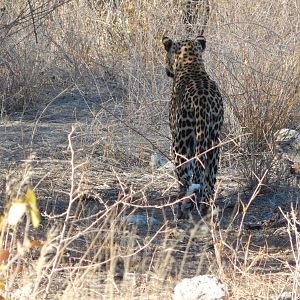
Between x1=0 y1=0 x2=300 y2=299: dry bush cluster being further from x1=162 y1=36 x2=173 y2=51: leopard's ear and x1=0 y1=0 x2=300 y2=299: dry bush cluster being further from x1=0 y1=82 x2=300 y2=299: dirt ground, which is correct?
x1=162 y1=36 x2=173 y2=51: leopard's ear

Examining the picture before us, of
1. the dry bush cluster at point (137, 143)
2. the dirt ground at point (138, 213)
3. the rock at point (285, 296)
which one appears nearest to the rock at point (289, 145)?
the dry bush cluster at point (137, 143)

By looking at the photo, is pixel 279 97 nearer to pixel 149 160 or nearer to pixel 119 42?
pixel 149 160

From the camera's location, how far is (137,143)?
8.15 meters

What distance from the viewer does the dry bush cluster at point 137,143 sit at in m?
4.41

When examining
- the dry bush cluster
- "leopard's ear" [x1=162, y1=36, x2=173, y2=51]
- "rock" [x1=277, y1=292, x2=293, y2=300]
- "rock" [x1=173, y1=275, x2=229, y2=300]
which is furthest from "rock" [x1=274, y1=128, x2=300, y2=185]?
"rock" [x1=173, y1=275, x2=229, y2=300]

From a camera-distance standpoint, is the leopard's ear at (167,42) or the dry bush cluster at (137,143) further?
the leopard's ear at (167,42)

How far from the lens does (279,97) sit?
24.7 ft

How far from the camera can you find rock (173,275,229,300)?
13.4 feet

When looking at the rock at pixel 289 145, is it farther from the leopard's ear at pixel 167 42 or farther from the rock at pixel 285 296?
the rock at pixel 285 296

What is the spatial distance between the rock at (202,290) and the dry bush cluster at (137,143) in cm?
21

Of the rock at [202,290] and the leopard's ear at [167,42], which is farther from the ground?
the leopard's ear at [167,42]

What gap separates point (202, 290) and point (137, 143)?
410cm

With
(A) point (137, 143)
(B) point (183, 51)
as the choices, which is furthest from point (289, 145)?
(B) point (183, 51)

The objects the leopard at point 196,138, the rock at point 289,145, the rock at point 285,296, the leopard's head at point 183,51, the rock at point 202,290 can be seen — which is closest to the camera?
the rock at point 202,290
